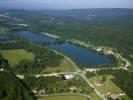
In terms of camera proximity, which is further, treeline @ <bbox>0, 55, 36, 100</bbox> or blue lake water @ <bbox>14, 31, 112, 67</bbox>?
blue lake water @ <bbox>14, 31, 112, 67</bbox>

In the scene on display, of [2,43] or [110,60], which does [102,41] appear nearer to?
[110,60]

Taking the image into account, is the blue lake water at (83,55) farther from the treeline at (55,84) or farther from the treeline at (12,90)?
the treeline at (12,90)

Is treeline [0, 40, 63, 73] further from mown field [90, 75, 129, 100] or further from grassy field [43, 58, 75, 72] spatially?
mown field [90, 75, 129, 100]

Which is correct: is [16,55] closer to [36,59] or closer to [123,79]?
[36,59]

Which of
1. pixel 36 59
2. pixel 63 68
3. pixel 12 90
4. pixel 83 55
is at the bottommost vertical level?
pixel 83 55

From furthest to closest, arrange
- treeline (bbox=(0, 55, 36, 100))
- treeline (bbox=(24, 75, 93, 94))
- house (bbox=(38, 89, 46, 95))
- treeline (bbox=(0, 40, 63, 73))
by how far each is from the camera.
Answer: treeline (bbox=(0, 40, 63, 73)) < treeline (bbox=(24, 75, 93, 94)) < house (bbox=(38, 89, 46, 95)) < treeline (bbox=(0, 55, 36, 100))

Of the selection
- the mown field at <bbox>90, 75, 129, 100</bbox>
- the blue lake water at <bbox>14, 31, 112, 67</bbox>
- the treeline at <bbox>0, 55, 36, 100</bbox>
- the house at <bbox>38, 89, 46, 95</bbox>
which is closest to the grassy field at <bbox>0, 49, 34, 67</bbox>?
the blue lake water at <bbox>14, 31, 112, 67</bbox>

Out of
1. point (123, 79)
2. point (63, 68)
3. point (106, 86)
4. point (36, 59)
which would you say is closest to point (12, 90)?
point (106, 86)
